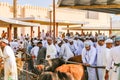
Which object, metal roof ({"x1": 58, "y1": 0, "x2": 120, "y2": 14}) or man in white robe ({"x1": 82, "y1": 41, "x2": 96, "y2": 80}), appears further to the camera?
metal roof ({"x1": 58, "y1": 0, "x2": 120, "y2": 14})

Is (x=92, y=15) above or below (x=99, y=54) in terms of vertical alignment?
above

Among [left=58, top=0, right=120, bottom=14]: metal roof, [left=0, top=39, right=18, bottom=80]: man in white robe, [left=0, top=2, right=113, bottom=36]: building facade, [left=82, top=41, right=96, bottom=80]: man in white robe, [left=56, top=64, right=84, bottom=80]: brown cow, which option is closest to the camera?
[left=56, top=64, right=84, bottom=80]: brown cow

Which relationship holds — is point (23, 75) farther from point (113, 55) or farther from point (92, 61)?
point (113, 55)

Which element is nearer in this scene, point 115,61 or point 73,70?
point 115,61

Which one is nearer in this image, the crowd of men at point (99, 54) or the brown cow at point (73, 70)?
A: the crowd of men at point (99, 54)

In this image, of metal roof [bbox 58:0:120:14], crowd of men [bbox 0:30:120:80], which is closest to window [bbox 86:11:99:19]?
crowd of men [bbox 0:30:120:80]

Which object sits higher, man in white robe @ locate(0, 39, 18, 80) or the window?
the window

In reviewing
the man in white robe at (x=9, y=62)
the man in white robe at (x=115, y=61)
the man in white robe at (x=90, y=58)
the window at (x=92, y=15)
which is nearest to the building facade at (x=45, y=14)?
the window at (x=92, y=15)

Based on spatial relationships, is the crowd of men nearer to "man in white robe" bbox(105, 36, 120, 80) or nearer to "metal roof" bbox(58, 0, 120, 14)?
"man in white robe" bbox(105, 36, 120, 80)

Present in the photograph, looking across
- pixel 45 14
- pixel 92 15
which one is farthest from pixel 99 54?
pixel 92 15

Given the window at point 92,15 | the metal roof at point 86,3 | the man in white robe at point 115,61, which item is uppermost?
the metal roof at point 86,3

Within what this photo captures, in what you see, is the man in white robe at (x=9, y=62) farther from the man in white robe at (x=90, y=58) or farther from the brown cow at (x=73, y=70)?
the man in white robe at (x=90, y=58)

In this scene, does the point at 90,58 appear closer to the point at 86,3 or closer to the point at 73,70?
Result: the point at 73,70

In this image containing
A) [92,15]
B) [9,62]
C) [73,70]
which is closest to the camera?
[73,70]
